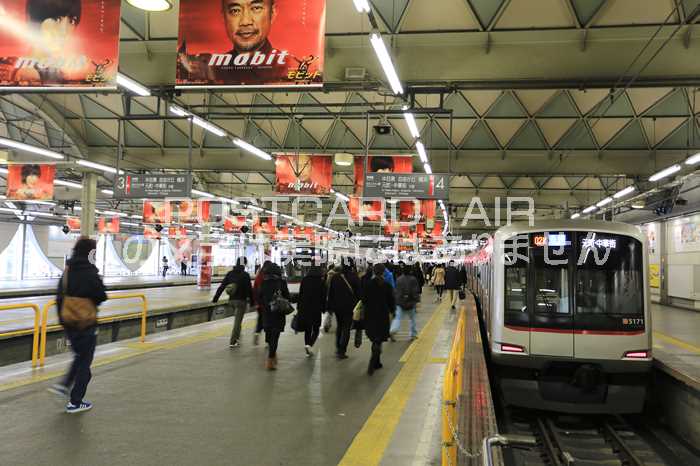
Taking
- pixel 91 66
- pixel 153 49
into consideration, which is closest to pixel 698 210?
pixel 153 49

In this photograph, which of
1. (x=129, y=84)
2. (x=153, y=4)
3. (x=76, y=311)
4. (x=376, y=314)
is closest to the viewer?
(x=76, y=311)

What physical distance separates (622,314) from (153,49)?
419 inches

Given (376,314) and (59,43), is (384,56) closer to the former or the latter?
(376,314)

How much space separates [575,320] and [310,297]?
403 cm

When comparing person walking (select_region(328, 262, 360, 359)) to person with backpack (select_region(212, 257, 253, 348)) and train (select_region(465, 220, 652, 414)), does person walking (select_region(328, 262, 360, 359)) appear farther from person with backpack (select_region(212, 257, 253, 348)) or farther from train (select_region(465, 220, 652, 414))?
train (select_region(465, 220, 652, 414))

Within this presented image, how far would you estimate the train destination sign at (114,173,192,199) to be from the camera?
51.9 ft

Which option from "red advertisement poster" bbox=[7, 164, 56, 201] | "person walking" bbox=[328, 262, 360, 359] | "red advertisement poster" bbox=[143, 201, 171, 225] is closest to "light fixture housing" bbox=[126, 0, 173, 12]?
"person walking" bbox=[328, 262, 360, 359]

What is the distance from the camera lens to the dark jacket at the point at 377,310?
844cm

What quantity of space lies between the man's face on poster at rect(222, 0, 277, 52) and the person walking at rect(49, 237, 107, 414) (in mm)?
3324

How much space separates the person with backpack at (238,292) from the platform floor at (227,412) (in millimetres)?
728

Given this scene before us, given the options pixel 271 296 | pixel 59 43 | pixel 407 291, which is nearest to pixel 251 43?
pixel 59 43

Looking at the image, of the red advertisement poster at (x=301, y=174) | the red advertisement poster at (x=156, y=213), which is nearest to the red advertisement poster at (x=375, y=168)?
the red advertisement poster at (x=301, y=174)

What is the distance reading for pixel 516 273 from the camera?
789cm

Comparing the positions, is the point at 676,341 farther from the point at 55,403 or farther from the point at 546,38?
the point at 55,403
